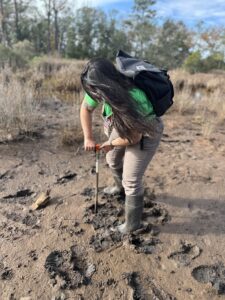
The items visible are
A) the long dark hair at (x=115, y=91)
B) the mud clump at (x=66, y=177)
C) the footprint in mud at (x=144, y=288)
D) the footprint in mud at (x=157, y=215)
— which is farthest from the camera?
the mud clump at (x=66, y=177)

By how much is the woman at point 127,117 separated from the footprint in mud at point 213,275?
1.93ft

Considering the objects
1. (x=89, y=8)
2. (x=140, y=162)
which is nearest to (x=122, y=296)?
(x=140, y=162)

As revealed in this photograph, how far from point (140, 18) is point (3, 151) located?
24.3m

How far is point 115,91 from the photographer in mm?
1887

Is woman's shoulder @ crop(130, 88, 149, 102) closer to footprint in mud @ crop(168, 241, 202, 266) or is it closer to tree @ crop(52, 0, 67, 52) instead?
footprint in mud @ crop(168, 241, 202, 266)

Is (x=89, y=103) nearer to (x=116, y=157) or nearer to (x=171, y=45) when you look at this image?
(x=116, y=157)

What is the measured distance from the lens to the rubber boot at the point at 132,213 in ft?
8.02

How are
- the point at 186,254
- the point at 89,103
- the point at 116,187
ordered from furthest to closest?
the point at 116,187, the point at 186,254, the point at 89,103

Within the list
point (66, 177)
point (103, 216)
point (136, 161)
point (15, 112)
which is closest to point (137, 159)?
point (136, 161)

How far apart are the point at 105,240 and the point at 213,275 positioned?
2.62 ft

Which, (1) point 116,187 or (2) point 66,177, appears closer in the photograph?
(1) point 116,187

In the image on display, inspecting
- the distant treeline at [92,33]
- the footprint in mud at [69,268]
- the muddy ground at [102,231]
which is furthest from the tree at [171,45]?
the footprint in mud at [69,268]

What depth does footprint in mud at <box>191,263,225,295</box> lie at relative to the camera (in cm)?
211

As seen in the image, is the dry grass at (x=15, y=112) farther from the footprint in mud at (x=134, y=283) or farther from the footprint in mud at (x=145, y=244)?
the footprint in mud at (x=134, y=283)
